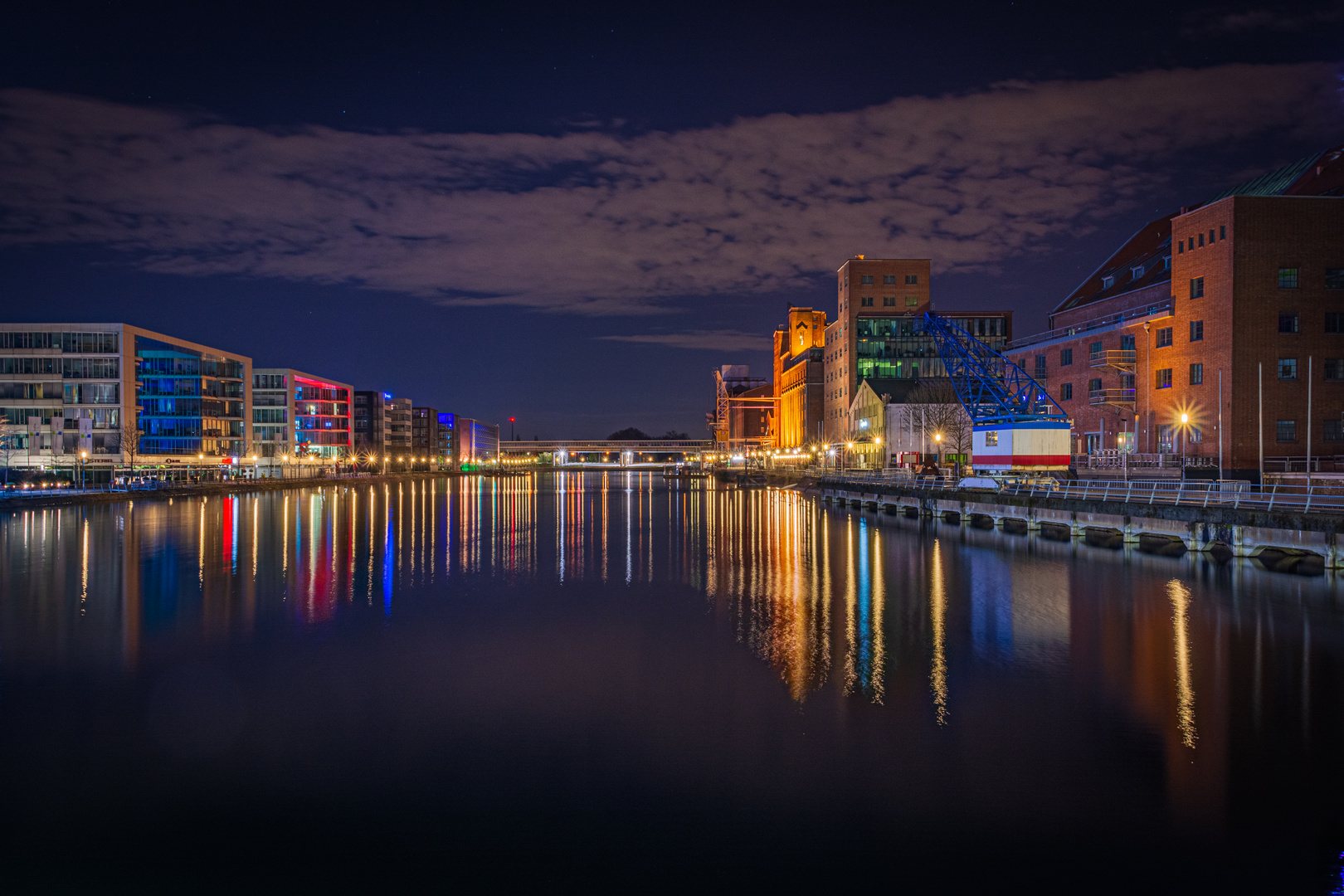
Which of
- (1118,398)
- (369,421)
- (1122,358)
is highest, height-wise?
(1122,358)

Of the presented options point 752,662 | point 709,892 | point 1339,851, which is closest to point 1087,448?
point 752,662

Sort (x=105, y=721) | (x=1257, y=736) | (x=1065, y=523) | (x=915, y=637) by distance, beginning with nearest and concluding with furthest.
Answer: (x=1257, y=736)
(x=105, y=721)
(x=915, y=637)
(x=1065, y=523)

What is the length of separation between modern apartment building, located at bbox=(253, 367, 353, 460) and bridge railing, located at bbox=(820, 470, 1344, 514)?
10485cm

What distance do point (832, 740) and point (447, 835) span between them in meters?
5.32

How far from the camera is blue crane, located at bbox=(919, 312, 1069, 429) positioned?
58.2 metres

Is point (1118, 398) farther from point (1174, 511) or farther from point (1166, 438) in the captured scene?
point (1174, 511)

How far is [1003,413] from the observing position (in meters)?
58.6

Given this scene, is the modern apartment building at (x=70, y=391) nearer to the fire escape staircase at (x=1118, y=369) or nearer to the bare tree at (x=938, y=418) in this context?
the bare tree at (x=938, y=418)

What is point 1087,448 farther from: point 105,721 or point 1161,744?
point 105,721

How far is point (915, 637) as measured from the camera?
57.0ft

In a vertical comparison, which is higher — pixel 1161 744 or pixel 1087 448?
pixel 1087 448

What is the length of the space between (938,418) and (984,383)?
592 inches

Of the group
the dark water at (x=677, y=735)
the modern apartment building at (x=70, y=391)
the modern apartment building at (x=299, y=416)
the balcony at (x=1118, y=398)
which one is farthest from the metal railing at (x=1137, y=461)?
the modern apartment building at (x=299, y=416)

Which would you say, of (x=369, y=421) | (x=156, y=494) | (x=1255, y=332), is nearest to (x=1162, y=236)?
(x=1255, y=332)
